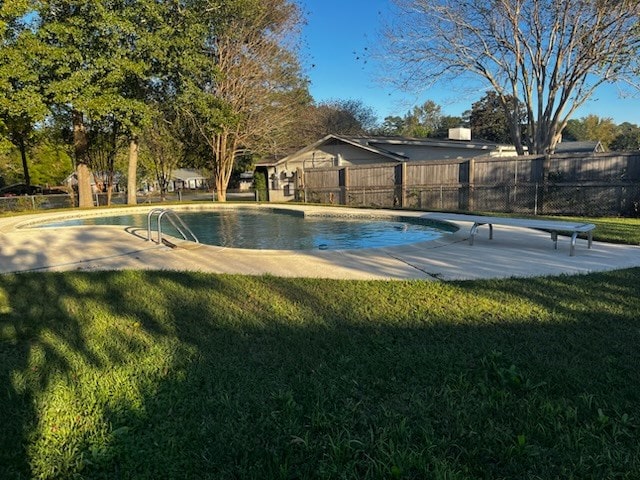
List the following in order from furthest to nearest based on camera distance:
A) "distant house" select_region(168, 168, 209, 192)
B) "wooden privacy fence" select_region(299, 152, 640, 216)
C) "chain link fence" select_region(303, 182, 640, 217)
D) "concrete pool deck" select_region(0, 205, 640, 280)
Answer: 1. "distant house" select_region(168, 168, 209, 192)
2. "wooden privacy fence" select_region(299, 152, 640, 216)
3. "chain link fence" select_region(303, 182, 640, 217)
4. "concrete pool deck" select_region(0, 205, 640, 280)

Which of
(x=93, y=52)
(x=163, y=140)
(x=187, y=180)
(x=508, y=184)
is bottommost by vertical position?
(x=508, y=184)

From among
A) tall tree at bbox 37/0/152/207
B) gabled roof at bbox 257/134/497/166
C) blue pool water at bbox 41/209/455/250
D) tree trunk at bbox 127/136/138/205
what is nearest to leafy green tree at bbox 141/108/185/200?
tree trunk at bbox 127/136/138/205

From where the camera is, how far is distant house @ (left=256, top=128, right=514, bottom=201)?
82.4 feet

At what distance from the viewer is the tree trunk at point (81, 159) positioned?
22853 millimetres

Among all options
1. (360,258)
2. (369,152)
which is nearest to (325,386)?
(360,258)

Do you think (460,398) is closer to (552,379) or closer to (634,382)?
(552,379)

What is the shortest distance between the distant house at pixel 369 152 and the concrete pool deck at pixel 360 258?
16.8 meters

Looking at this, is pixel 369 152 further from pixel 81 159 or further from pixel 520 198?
pixel 81 159

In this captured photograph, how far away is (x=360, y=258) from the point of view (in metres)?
6.73

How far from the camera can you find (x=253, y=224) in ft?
48.0

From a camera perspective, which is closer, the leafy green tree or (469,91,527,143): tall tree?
the leafy green tree

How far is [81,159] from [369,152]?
16207mm

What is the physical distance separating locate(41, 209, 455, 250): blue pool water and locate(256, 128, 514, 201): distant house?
941 centimetres

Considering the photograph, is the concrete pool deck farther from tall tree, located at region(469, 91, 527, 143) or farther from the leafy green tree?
tall tree, located at region(469, 91, 527, 143)
